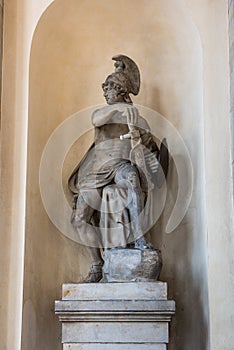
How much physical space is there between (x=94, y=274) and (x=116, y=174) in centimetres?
64

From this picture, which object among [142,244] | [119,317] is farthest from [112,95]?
[119,317]

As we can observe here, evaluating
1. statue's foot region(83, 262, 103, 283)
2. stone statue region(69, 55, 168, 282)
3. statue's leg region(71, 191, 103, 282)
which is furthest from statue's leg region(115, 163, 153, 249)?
statue's foot region(83, 262, 103, 283)

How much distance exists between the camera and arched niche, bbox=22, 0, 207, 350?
4.70 metres

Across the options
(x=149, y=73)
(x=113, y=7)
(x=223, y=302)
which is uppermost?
(x=113, y=7)

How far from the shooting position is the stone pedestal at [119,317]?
4113 millimetres

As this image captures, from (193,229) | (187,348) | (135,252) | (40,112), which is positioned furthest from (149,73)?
(187,348)

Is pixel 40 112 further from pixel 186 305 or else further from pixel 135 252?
pixel 186 305

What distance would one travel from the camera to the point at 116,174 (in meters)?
4.66

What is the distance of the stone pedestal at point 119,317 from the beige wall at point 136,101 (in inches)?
14.0

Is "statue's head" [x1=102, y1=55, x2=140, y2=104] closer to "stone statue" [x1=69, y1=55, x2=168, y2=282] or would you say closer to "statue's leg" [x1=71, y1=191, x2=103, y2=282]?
"stone statue" [x1=69, y1=55, x2=168, y2=282]

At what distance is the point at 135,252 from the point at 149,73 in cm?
155

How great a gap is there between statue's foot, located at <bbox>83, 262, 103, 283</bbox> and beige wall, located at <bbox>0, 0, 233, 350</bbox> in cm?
32

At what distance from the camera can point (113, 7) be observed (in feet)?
17.3

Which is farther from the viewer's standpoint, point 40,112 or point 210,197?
point 40,112
